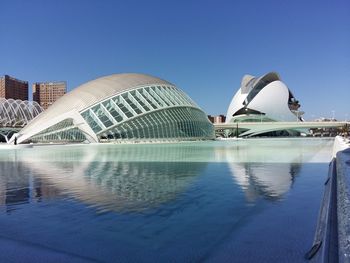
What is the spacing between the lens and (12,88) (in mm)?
137500

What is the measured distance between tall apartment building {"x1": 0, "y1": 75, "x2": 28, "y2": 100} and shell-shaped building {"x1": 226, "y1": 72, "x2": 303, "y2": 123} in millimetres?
82991

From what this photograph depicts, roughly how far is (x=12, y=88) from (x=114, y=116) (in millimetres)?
108201

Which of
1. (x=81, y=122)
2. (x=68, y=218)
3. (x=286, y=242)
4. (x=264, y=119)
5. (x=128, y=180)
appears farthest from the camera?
(x=264, y=119)

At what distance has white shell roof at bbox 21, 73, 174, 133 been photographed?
47000 millimetres

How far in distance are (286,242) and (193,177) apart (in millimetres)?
6317

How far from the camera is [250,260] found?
4.04m

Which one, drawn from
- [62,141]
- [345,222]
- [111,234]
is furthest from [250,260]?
[62,141]

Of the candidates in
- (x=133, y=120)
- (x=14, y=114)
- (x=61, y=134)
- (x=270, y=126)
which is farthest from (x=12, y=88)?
(x=133, y=120)

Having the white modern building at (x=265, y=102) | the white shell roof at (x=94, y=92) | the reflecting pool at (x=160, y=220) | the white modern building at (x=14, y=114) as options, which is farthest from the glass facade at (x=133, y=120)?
the white modern building at (x=265, y=102)

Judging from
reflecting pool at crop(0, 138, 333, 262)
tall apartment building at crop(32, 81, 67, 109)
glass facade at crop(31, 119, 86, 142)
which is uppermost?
tall apartment building at crop(32, 81, 67, 109)

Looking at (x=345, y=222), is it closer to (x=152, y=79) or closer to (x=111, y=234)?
(x=111, y=234)

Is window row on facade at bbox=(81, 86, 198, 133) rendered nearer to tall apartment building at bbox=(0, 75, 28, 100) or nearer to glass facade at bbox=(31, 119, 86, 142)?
glass facade at bbox=(31, 119, 86, 142)

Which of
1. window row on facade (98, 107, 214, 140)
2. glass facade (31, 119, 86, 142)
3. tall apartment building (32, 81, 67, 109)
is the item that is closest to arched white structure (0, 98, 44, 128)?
glass facade (31, 119, 86, 142)

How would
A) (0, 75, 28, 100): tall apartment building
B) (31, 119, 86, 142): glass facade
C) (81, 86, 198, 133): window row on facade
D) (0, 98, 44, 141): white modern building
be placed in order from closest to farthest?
(81, 86, 198, 133): window row on facade
(31, 119, 86, 142): glass facade
(0, 98, 44, 141): white modern building
(0, 75, 28, 100): tall apartment building
